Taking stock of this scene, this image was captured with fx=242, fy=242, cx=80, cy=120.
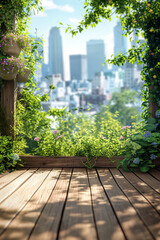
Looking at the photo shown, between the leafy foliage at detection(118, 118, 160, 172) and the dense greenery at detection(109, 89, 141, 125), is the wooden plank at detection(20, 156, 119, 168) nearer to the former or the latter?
the leafy foliage at detection(118, 118, 160, 172)

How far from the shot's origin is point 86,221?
1.51 meters

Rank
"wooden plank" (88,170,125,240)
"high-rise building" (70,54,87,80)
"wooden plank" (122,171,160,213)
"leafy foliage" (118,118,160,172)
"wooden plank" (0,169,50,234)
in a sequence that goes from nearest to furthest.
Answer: "wooden plank" (88,170,125,240)
"wooden plank" (0,169,50,234)
"wooden plank" (122,171,160,213)
"leafy foliage" (118,118,160,172)
"high-rise building" (70,54,87,80)

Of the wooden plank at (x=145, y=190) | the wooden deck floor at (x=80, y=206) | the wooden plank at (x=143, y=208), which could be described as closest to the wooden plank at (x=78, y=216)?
the wooden deck floor at (x=80, y=206)

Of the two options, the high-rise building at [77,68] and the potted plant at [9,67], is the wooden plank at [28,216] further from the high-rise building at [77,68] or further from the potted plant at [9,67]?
the high-rise building at [77,68]

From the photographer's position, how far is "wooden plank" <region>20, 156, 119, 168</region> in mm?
3270

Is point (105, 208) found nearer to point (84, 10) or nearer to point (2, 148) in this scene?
point (2, 148)

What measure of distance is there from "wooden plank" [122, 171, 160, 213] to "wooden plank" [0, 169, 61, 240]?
82 cm

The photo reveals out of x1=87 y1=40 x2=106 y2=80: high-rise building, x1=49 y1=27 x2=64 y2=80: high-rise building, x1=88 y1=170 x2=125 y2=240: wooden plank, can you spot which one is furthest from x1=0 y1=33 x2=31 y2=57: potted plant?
x1=49 y1=27 x2=64 y2=80: high-rise building

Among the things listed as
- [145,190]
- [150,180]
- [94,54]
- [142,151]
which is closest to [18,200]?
[145,190]

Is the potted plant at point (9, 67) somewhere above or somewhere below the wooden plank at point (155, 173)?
above

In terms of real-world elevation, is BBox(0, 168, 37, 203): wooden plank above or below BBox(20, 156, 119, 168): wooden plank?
below

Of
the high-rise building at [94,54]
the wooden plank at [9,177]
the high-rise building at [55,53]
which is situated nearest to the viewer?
the wooden plank at [9,177]

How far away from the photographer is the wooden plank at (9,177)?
2.49 meters

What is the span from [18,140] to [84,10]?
82.4 inches
